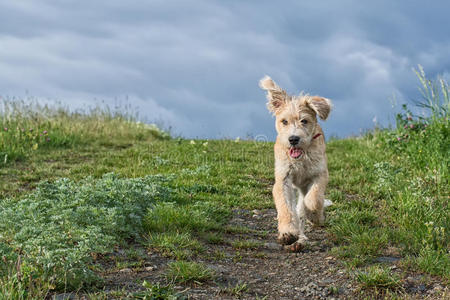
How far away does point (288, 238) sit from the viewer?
18.4 ft

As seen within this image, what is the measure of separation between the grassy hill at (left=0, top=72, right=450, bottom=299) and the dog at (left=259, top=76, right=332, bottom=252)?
430 millimetres

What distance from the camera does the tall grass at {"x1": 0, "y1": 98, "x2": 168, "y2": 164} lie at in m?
13.4

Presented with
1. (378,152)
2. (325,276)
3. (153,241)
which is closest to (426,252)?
(325,276)

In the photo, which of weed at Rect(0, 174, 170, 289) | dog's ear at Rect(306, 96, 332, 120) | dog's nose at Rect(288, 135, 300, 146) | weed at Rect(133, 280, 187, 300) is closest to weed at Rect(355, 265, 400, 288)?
weed at Rect(133, 280, 187, 300)

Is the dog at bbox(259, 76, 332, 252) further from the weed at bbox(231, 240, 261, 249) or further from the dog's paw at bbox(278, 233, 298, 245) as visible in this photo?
the weed at bbox(231, 240, 261, 249)

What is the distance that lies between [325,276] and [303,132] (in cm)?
178

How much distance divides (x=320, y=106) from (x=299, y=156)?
0.71 meters

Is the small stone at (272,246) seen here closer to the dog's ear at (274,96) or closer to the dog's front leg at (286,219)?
the dog's front leg at (286,219)

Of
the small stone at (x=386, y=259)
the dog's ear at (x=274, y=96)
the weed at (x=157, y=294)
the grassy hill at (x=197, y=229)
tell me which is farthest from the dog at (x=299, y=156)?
the weed at (x=157, y=294)

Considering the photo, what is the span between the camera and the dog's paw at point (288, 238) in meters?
5.60

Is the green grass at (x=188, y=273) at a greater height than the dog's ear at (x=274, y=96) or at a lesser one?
lesser

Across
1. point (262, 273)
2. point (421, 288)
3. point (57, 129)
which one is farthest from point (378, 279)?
point (57, 129)

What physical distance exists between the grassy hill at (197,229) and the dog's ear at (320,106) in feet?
4.62

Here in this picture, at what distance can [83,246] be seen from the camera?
4336 mm
